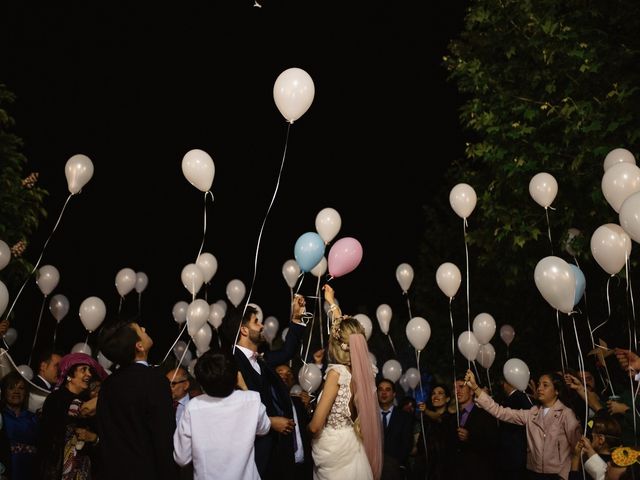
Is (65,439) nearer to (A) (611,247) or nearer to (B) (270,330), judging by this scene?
(A) (611,247)

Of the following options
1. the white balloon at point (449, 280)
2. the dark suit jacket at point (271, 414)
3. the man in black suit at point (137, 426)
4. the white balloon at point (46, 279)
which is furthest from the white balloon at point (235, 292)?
the man in black suit at point (137, 426)

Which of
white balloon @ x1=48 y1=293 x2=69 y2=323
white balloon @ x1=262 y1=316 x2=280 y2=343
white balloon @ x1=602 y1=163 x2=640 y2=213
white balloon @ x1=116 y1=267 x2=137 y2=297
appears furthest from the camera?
white balloon @ x1=262 y1=316 x2=280 y2=343

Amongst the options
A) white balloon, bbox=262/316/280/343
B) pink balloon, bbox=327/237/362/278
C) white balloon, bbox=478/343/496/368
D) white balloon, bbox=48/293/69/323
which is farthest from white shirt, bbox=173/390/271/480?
white balloon, bbox=262/316/280/343

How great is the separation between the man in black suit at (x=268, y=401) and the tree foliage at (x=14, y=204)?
4.65 meters

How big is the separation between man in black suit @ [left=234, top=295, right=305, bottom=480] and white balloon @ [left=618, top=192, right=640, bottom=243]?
8.57ft

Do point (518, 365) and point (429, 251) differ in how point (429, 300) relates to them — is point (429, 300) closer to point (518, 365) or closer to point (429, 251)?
point (429, 251)

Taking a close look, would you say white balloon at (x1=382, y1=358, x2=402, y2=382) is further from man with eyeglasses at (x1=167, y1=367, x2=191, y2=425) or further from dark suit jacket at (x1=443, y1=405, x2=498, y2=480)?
man with eyeglasses at (x1=167, y1=367, x2=191, y2=425)

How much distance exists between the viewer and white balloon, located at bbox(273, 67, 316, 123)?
604cm

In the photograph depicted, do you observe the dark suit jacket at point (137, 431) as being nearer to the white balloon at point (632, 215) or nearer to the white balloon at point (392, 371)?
the white balloon at point (632, 215)

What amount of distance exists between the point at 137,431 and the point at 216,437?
1.43 ft

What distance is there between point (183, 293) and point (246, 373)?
1824 cm

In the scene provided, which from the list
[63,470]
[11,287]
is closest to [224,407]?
[63,470]

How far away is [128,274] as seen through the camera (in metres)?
11.2

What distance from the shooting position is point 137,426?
3.67 m
